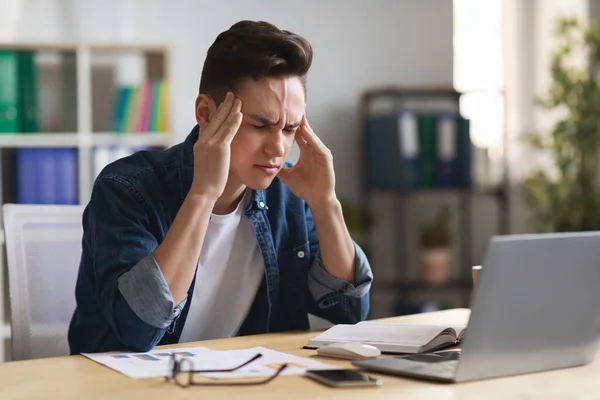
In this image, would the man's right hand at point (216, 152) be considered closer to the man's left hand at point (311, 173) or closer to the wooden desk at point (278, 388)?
the man's left hand at point (311, 173)

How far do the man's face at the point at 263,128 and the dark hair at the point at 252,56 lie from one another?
2 cm

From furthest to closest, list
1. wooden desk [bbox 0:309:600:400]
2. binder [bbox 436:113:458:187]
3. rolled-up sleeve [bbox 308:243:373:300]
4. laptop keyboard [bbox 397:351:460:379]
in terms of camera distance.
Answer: binder [bbox 436:113:458:187], rolled-up sleeve [bbox 308:243:373:300], laptop keyboard [bbox 397:351:460:379], wooden desk [bbox 0:309:600:400]

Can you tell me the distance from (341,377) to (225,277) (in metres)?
0.63

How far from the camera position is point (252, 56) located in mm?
1728

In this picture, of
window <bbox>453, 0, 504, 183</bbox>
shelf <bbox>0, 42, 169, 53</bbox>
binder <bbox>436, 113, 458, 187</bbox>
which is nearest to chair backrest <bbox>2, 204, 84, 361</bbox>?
shelf <bbox>0, 42, 169, 53</bbox>

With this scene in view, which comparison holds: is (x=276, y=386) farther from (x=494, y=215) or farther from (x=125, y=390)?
(x=494, y=215)

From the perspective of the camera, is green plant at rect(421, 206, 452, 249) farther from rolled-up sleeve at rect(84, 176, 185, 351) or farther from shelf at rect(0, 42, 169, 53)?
rolled-up sleeve at rect(84, 176, 185, 351)

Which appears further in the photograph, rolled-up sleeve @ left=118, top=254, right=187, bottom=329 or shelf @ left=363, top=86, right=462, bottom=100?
shelf @ left=363, top=86, right=462, bottom=100

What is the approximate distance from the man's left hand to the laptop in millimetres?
547

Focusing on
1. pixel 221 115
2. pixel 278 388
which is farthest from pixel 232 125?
pixel 278 388

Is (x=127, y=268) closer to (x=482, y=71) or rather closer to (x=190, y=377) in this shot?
(x=190, y=377)

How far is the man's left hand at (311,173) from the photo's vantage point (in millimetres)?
1848

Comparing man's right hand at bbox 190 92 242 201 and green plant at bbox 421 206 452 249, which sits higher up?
man's right hand at bbox 190 92 242 201

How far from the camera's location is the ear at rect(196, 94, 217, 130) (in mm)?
1798
